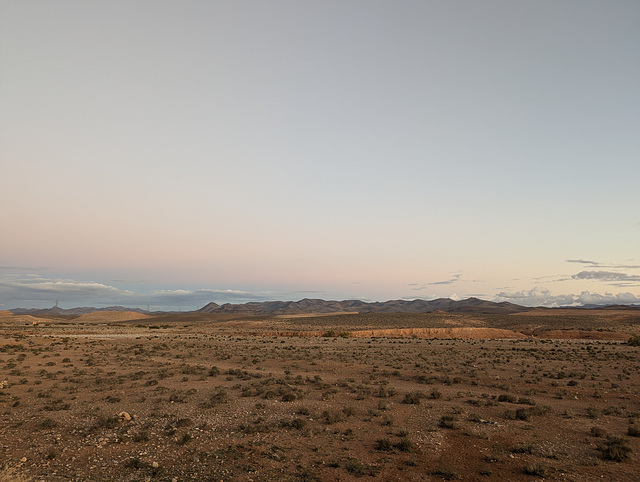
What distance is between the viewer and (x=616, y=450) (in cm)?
1068

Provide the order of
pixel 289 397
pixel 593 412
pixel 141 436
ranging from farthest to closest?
pixel 289 397, pixel 593 412, pixel 141 436

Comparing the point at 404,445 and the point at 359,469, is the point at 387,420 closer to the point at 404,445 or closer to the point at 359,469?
the point at 404,445

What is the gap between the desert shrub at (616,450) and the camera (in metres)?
10.6

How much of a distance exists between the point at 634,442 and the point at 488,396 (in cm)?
673

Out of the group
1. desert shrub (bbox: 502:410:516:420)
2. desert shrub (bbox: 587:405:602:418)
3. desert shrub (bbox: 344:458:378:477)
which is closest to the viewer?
desert shrub (bbox: 344:458:378:477)

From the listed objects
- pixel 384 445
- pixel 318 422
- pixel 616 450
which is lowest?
pixel 318 422

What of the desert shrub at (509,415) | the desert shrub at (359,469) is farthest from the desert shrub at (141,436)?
the desert shrub at (509,415)

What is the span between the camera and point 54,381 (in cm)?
2225

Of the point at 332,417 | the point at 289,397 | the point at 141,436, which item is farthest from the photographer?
the point at 289,397

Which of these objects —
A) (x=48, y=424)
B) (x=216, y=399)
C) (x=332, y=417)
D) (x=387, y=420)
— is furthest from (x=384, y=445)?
(x=48, y=424)

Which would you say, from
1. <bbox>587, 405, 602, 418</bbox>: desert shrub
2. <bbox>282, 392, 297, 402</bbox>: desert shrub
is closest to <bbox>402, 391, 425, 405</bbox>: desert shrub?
<bbox>282, 392, 297, 402</bbox>: desert shrub

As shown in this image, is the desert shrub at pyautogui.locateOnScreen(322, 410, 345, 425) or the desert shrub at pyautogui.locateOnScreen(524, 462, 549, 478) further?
the desert shrub at pyautogui.locateOnScreen(322, 410, 345, 425)

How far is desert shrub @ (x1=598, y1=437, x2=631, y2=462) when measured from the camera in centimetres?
1059

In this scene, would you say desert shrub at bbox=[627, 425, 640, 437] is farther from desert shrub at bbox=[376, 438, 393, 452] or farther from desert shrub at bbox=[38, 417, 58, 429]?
desert shrub at bbox=[38, 417, 58, 429]
